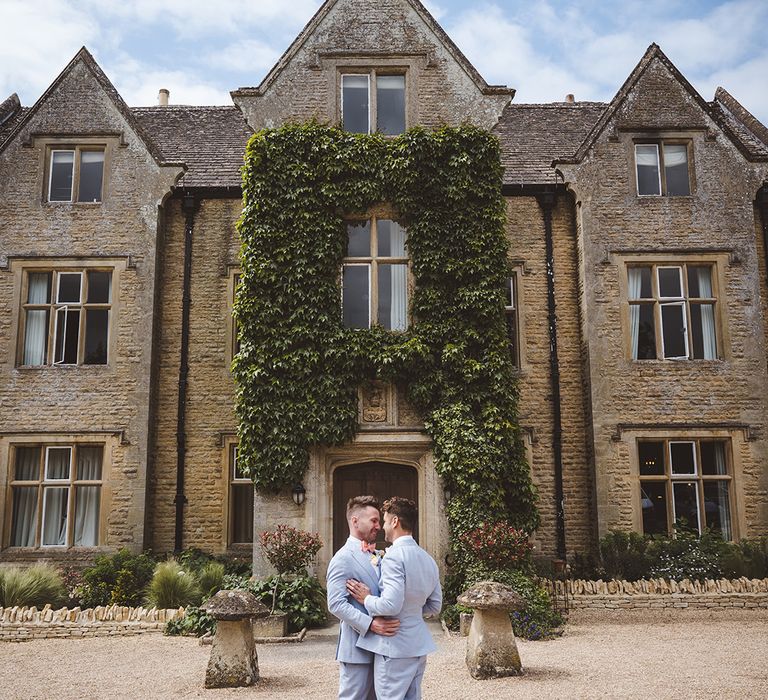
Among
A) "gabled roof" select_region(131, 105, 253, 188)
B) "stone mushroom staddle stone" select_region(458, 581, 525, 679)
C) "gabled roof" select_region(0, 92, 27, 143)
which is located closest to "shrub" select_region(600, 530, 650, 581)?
"stone mushroom staddle stone" select_region(458, 581, 525, 679)

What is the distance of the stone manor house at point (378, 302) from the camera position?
14.0 m

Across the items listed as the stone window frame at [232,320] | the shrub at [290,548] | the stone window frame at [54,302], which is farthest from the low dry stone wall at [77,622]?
the stone window frame at [232,320]

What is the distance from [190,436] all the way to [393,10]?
28.7 feet

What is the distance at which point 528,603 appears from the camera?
1005cm

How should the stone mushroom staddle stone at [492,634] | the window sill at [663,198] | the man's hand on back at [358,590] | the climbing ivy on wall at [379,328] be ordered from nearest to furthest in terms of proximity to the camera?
the man's hand on back at [358,590]
the stone mushroom staddle stone at [492,634]
the climbing ivy on wall at [379,328]
the window sill at [663,198]

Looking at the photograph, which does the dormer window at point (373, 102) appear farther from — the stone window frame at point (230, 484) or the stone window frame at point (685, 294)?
the stone window frame at point (230, 484)

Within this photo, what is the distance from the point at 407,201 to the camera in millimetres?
12945

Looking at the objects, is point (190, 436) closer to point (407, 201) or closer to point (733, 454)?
point (407, 201)

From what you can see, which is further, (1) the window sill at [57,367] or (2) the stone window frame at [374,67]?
(1) the window sill at [57,367]

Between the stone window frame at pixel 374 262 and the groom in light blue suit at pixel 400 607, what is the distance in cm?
795

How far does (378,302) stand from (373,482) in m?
2.97

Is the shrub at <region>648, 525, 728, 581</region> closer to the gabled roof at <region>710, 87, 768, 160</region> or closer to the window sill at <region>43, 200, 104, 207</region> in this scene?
the gabled roof at <region>710, 87, 768, 160</region>

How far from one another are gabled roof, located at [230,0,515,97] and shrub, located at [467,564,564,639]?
815cm

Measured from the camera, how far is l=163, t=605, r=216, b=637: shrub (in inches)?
415
